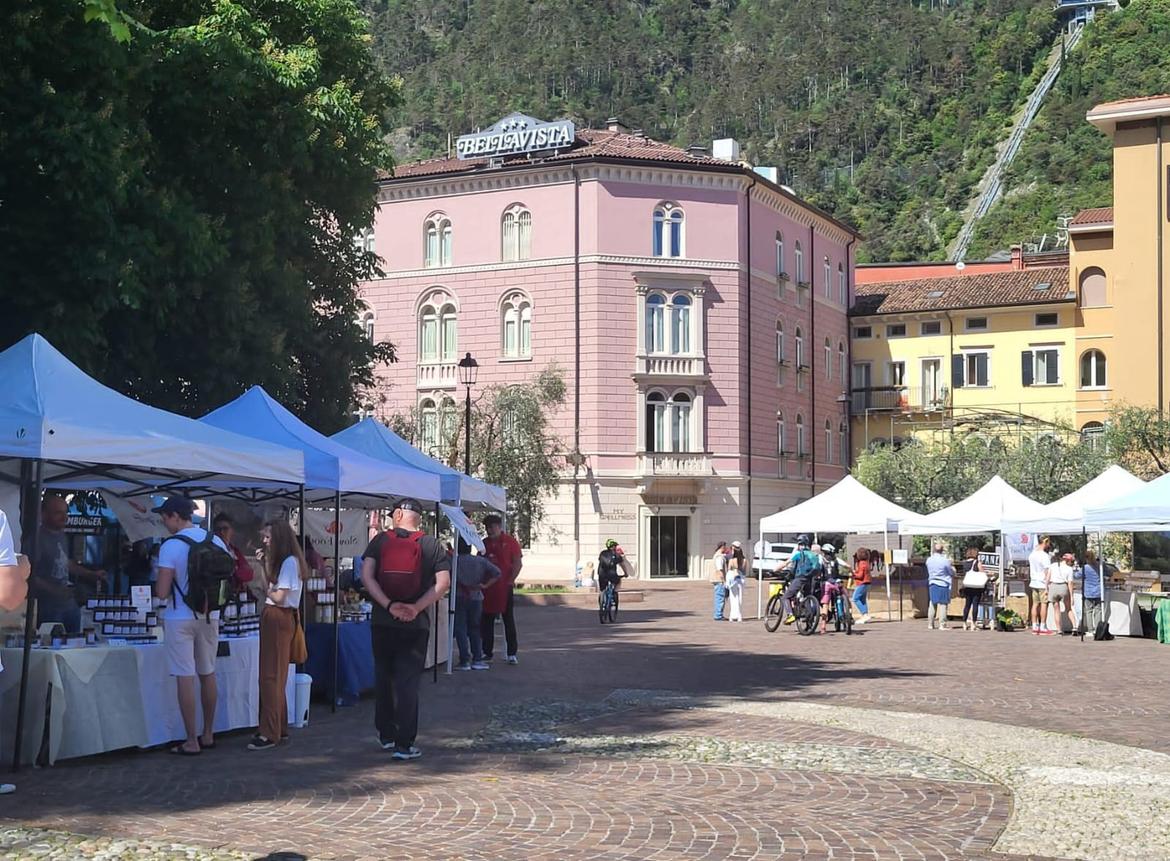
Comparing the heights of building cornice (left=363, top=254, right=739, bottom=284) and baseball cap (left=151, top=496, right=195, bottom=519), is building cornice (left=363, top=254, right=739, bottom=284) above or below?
above

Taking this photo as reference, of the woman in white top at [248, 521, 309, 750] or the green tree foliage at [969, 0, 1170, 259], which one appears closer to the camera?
the woman in white top at [248, 521, 309, 750]

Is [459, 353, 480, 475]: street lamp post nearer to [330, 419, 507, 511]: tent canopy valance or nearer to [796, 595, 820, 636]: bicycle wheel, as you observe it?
[796, 595, 820, 636]: bicycle wheel

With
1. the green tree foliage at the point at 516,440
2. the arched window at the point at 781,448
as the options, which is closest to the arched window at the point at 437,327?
the green tree foliage at the point at 516,440

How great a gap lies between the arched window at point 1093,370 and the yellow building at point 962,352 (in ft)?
1.41

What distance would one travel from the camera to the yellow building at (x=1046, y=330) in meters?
56.4

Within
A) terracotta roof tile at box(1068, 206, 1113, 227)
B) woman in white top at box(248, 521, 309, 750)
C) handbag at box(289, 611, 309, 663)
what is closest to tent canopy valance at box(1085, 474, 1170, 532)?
handbag at box(289, 611, 309, 663)

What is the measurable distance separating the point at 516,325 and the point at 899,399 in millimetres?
20021

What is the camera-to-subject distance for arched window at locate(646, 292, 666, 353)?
56625mm

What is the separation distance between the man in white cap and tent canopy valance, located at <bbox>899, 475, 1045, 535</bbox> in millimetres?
26581

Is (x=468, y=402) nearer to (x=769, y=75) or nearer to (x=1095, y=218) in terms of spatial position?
(x=1095, y=218)

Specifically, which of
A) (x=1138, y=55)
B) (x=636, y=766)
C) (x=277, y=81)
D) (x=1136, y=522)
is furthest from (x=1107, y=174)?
(x=636, y=766)

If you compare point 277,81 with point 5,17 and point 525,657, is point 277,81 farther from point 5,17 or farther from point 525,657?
point 525,657

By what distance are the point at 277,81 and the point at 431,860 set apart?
16.1m

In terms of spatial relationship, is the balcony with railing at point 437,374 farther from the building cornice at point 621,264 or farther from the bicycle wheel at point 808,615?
the bicycle wheel at point 808,615
